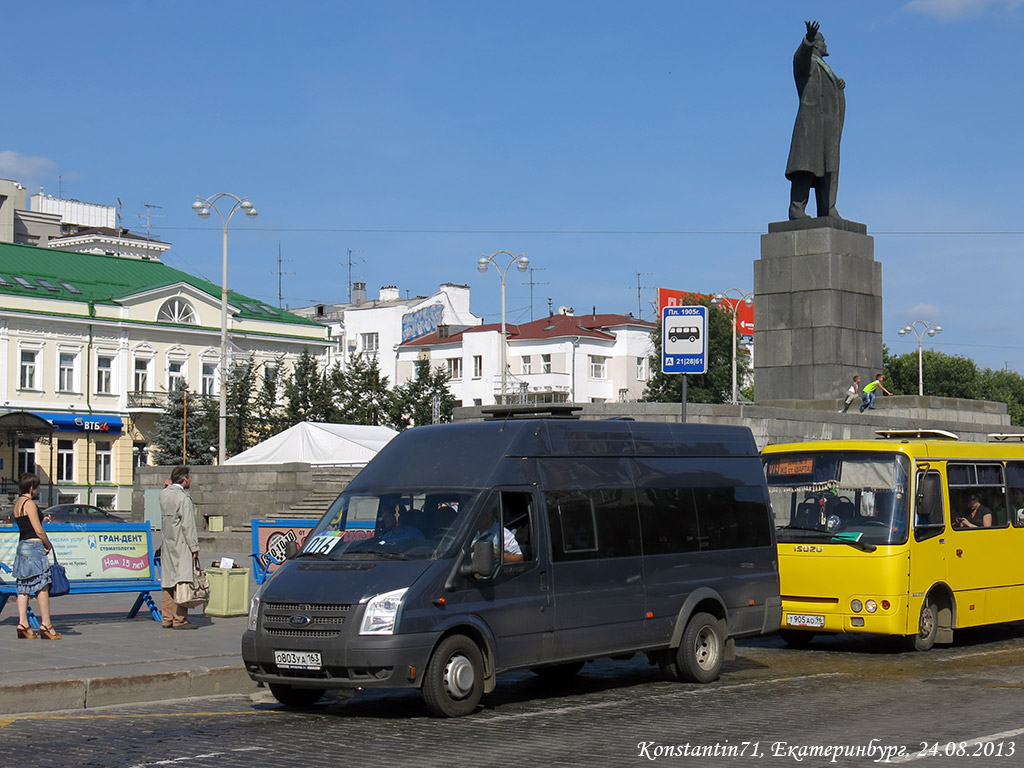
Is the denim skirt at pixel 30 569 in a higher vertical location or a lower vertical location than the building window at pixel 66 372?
lower

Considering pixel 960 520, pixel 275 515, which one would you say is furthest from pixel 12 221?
pixel 960 520

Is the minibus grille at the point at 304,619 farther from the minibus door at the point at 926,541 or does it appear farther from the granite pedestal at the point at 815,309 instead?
the granite pedestal at the point at 815,309

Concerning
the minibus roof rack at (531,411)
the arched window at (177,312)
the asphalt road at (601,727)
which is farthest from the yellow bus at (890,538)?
the arched window at (177,312)

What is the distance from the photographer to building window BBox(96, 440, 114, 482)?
68625 mm

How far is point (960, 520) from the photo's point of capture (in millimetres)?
15961

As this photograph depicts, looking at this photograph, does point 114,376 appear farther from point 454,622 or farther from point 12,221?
point 454,622

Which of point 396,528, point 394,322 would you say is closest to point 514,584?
point 396,528

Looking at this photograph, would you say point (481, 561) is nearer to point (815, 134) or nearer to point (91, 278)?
point (815, 134)

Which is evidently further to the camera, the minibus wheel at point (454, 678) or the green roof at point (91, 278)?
the green roof at point (91, 278)

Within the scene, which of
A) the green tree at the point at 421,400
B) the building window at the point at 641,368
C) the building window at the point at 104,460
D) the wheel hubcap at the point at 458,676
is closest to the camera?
the wheel hubcap at the point at 458,676

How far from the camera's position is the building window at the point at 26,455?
64125mm

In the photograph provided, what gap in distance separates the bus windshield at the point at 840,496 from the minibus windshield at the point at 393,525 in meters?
6.01

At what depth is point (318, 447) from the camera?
3872cm

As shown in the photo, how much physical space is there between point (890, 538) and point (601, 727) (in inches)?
243
